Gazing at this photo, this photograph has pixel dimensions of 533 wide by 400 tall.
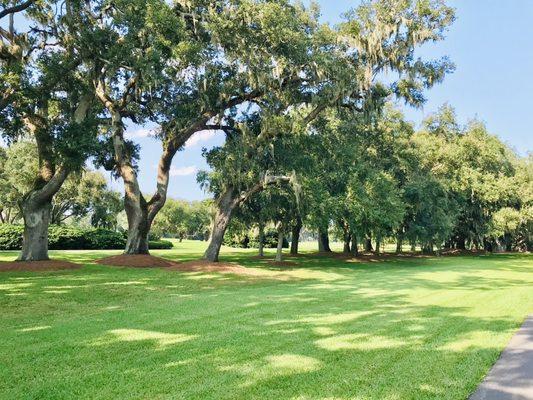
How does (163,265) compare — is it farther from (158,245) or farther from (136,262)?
(158,245)

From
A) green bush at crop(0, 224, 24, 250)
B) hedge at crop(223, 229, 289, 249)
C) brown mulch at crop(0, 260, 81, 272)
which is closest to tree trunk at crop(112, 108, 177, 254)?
brown mulch at crop(0, 260, 81, 272)

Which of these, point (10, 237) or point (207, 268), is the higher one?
point (10, 237)

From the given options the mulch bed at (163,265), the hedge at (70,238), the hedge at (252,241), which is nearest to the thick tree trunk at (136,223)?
the mulch bed at (163,265)

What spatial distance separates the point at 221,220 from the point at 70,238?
20.1 metres

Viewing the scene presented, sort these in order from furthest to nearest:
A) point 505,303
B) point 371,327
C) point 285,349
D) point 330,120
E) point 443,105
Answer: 1. point 443,105
2. point 330,120
3. point 505,303
4. point 371,327
5. point 285,349

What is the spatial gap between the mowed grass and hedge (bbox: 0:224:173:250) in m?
24.4

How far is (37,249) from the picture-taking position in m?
20.2

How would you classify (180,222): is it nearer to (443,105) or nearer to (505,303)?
(443,105)

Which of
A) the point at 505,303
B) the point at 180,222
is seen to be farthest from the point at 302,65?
the point at 180,222

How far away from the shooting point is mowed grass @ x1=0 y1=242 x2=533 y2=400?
14.8 feet

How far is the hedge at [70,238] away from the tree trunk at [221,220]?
18.7m

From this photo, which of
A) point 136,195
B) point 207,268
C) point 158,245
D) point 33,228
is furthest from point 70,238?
point 207,268

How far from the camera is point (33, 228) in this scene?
20.1 m

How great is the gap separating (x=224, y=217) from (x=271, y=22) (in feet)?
34.2
